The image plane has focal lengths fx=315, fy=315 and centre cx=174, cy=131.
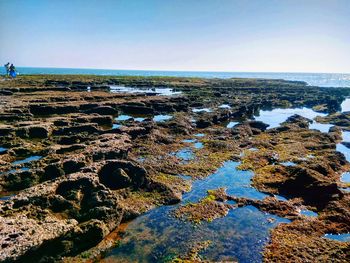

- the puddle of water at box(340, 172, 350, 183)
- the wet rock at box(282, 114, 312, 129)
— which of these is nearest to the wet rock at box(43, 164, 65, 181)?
the puddle of water at box(340, 172, 350, 183)

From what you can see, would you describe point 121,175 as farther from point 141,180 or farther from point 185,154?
point 185,154

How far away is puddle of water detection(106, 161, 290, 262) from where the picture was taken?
763 inches

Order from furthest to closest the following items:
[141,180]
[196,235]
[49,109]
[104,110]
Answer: [104,110] → [49,109] → [141,180] → [196,235]

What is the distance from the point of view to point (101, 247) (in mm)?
19656

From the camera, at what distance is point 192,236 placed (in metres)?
21.4

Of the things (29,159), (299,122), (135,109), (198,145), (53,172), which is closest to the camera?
(53,172)

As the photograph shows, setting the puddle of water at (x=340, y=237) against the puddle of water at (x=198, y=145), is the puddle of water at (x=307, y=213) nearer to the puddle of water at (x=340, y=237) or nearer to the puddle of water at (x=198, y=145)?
the puddle of water at (x=340, y=237)

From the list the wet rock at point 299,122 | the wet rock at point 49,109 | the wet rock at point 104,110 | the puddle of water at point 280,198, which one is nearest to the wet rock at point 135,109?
the wet rock at point 104,110

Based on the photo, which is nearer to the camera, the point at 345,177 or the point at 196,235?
the point at 196,235

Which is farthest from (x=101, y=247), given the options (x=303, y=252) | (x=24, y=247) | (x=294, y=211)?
(x=294, y=211)

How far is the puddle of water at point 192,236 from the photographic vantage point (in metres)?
19.4

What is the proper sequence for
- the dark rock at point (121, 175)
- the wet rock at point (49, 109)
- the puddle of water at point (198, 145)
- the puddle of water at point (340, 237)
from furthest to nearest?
1. the wet rock at point (49, 109)
2. the puddle of water at point (198, 145)
3. the dark rock at point (121, 175)
4. the puddle of water at point (340, 237)

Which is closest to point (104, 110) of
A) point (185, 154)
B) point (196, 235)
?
point (185, 154)

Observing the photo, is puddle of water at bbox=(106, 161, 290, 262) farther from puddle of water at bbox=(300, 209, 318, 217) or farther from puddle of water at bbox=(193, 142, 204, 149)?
puddle of water at bbox=(193, 142, 204, 149)
